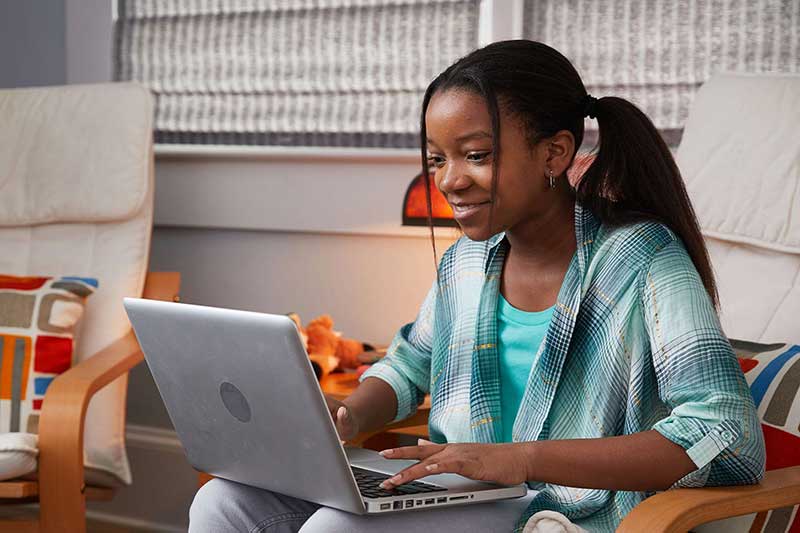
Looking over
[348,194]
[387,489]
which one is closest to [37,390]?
[348,194]

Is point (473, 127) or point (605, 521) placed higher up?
point (473, 127)

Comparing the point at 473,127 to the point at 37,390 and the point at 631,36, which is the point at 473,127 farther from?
the point at 37,390

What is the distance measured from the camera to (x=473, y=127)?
1.29 meters

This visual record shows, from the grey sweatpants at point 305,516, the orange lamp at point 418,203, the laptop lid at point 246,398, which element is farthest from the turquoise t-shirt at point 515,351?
the orange lamp at point 418,203

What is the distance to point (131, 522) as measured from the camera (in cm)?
272

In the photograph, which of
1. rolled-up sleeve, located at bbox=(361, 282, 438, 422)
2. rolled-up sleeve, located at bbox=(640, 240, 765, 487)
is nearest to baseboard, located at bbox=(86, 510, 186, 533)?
rolled-up sleeve, located at bbox=(361, 282, 438, 422)

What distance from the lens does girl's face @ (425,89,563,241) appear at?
1290mm

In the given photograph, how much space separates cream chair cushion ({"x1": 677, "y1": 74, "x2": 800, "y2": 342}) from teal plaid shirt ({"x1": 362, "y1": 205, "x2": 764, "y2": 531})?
1.51 feet

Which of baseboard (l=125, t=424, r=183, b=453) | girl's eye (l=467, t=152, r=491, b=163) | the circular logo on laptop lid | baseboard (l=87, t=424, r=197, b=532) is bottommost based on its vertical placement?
baseboard (l=87, t=424, r=197, b=532)

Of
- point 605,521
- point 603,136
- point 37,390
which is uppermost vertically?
point 603,136

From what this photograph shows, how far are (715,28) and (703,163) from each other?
42 centimetres

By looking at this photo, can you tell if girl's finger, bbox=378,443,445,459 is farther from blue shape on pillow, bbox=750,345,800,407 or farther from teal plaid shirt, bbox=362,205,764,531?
blue shape on pillow, bbox=750,345,800,407

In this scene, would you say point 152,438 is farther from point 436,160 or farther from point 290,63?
point 436,160

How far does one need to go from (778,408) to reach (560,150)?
44cm
